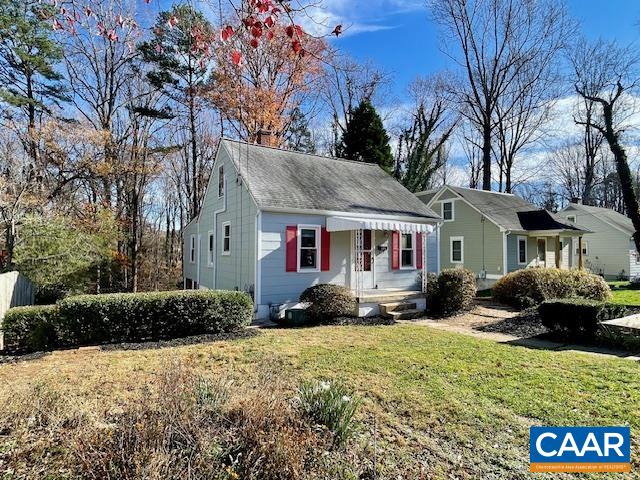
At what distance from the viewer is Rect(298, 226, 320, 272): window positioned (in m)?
12.2

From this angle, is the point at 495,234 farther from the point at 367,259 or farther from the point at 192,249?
the point at 192,249

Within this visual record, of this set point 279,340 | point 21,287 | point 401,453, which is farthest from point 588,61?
point 21,287

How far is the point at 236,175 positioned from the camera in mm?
13328

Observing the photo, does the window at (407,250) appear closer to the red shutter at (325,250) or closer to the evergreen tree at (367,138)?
the red shutter at (325,250)

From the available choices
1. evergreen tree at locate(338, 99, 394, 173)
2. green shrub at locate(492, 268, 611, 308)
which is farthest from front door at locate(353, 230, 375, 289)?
evergreen tree at locate(338, 99, 394, 173)

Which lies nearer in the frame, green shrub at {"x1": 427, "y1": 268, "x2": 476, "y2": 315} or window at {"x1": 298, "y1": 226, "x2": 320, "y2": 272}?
Answer: window at {"x1": 298, "y1": 226, "x2": 320, "y2": 272}

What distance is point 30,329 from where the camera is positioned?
7.89 meters

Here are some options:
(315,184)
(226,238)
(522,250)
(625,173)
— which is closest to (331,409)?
(315,184)

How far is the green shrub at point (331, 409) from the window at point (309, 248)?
8.49 metres

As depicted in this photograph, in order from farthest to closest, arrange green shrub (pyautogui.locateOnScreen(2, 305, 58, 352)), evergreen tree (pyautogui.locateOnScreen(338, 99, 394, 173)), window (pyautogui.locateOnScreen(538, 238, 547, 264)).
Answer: evergreen tree (pyautogui.locateOnScreen(338, 99, 394, 173)) < window (pyautogui.locateOnScreen(538, 238, 547, 264)) < green shrub (pyautogui.locateOnScreen(2, 305, 58, 352))

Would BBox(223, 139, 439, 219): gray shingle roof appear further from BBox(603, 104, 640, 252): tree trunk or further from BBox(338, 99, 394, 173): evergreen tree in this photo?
BBox(338, 99, 394, 173): evergreen tree

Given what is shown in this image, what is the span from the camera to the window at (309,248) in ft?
40.2

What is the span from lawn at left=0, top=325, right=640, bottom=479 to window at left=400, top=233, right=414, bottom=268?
5.66 metres

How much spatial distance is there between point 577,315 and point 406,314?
4777 millimetres
